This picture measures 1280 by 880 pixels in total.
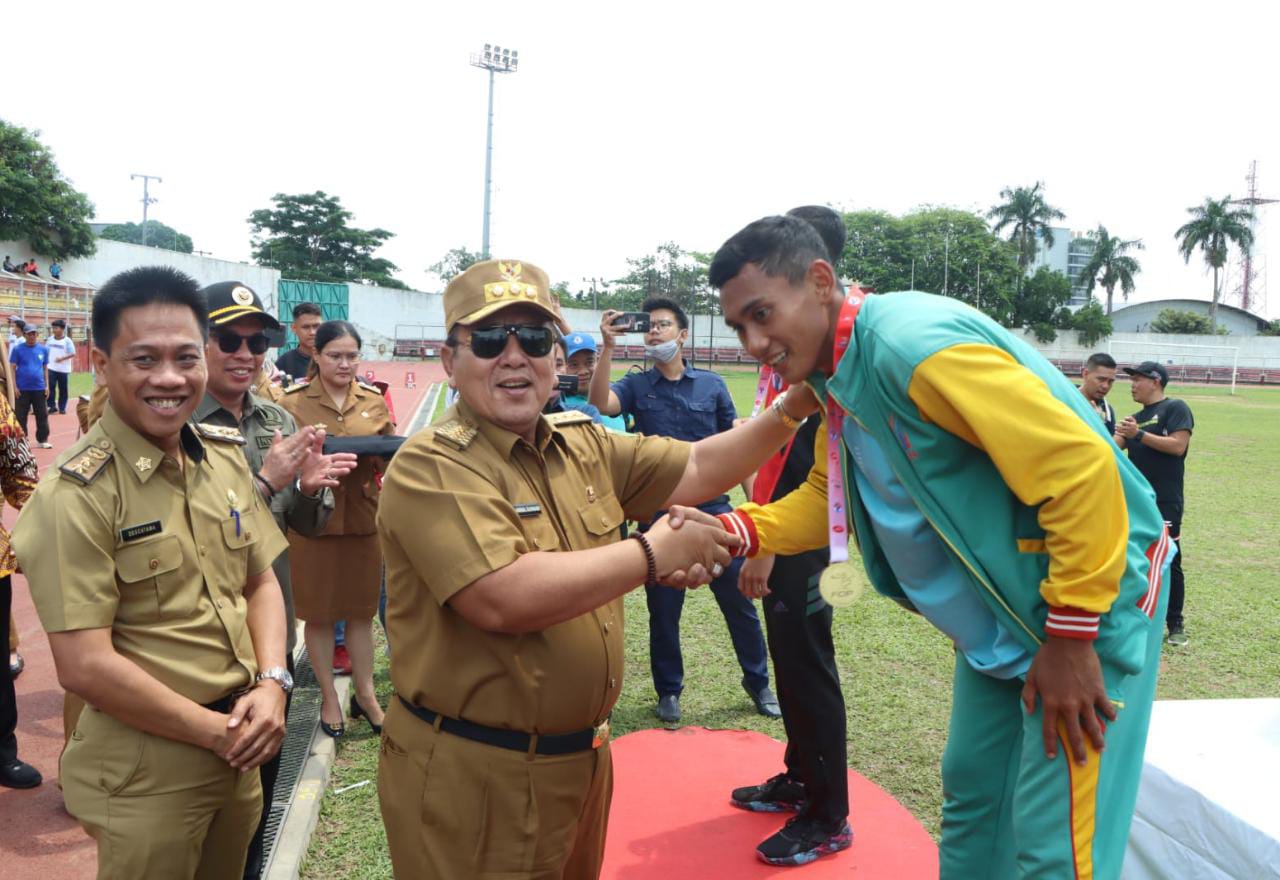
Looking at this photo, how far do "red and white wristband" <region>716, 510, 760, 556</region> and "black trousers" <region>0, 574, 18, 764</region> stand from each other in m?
3.37

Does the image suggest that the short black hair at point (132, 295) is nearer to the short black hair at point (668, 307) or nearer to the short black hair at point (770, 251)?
the short black hair at point (770, 251)

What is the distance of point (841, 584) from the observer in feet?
8.67

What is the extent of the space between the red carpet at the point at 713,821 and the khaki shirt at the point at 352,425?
6.00ft

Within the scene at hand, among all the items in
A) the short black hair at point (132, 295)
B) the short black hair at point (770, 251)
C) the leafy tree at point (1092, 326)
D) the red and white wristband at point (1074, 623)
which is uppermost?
the leafy tree at point (1092, 326)

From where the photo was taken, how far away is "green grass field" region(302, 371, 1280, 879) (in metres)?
4.00

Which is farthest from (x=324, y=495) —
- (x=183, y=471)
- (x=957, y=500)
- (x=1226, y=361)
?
(x=1226, y=361)

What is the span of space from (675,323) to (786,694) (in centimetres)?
275

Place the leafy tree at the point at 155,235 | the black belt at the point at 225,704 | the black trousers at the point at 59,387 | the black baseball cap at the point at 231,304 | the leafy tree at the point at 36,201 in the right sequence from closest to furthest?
1. the black belt at the point at 225,704
2. the black baseball cap at the point at 231,304
3. the black trousers at the point at 59,387
4. the leafy tree at the point at 36,201
5. the leafy tree at the point at 155,235

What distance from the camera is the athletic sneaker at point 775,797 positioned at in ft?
13.2

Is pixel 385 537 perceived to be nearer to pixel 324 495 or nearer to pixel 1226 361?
pixel 324 495

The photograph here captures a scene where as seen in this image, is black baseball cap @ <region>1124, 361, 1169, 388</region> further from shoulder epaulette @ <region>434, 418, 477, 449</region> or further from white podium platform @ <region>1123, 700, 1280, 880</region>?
shoulder epaulette @ <region>434, 418, 477, 449</region>

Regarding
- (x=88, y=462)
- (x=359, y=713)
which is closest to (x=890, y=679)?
(x=359, y=713)

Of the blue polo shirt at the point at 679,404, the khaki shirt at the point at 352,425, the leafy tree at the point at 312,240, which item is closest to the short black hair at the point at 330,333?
the khaki shirt at the point at 352,425

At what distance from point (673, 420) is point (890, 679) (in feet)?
6.86
